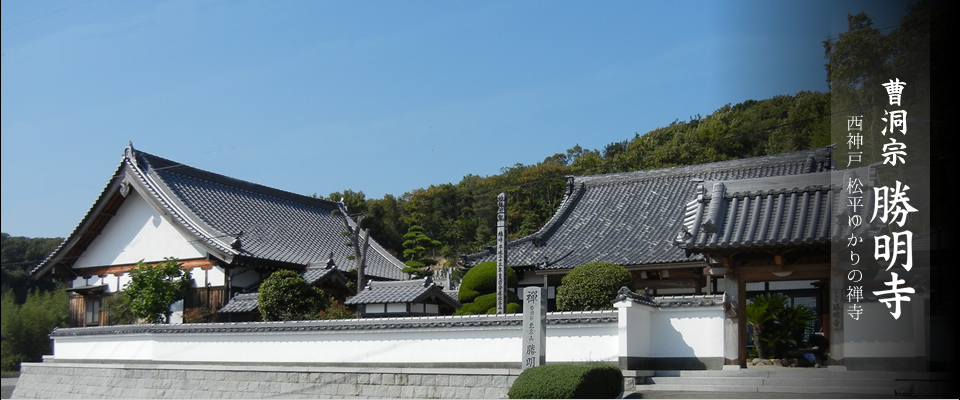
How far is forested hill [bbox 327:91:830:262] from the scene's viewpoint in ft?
133

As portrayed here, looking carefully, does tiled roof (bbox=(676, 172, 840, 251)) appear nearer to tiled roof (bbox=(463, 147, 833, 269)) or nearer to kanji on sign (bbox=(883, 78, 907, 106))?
kanji on sign (bbox=(883, 78, 907, 106))

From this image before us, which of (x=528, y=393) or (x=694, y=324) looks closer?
(x=528, y=393)

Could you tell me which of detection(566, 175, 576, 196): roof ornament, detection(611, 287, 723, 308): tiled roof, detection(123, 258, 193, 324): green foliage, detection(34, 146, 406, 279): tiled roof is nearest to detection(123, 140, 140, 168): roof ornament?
detection(34, 146, 406, 279): tiled roof

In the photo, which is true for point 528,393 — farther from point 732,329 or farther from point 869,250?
point 869,250

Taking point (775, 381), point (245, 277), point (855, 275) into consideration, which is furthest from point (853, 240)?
point (245, 277)

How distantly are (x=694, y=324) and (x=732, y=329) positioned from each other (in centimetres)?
63

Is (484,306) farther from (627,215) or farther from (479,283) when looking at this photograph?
(627,215)

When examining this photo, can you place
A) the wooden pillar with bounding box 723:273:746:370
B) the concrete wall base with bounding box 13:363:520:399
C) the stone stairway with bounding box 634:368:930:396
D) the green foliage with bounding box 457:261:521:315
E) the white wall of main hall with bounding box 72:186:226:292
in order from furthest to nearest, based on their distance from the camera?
the white wall of main hall with bounding box 72:186:226:292 → the green foliage with bounding box 457:261:521:315 → the concrete wall base with bounding box 13:363:520:399 → the wooden pillar with bounding box 723:273:746:370 → the stone stairway with bounding box 634:368:930:396

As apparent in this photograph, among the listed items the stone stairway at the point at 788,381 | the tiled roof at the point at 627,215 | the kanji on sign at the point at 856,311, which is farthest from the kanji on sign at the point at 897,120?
the tiled roof at the point at 627,215

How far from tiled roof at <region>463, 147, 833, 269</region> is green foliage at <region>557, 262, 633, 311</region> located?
3609 mm

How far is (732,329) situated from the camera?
12.5 m

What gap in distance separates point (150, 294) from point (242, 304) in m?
2.71

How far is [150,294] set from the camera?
70.7ft
